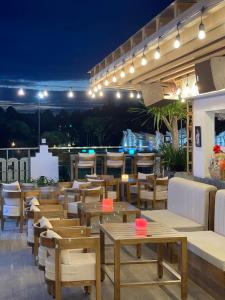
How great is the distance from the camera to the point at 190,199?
753 centimetres

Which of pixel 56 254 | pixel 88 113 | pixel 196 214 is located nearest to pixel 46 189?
pixel 196 214

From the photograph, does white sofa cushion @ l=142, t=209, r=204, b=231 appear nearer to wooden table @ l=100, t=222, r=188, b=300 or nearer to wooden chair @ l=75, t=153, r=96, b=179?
wooden table @ l=100, t=222, r=188, b=300

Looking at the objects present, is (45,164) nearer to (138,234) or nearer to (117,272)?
(138,234)

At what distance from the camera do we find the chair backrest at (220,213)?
6.52 m

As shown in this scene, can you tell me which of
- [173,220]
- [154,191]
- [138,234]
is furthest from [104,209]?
[154,191]

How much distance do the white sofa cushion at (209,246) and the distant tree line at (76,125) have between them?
42.0ft

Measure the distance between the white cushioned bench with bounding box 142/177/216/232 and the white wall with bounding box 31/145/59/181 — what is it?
6.88 meters

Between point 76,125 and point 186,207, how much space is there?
13.8m

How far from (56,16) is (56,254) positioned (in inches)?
728

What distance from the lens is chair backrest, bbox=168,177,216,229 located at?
23.2 ft

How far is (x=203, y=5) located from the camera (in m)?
6.08

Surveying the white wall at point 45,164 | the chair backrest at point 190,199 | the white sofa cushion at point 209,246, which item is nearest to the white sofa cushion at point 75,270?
the white sofa cushion at point 209,246

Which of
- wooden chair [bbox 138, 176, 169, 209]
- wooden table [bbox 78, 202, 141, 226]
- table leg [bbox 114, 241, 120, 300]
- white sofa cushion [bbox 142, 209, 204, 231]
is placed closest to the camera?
table leg [bbox 114, 241, 120, 300]

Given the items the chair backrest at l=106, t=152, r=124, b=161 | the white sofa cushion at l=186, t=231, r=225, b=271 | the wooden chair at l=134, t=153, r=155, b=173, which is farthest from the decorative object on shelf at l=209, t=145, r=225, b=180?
the chair backrest at l=106, t=152, r=124, b=161
